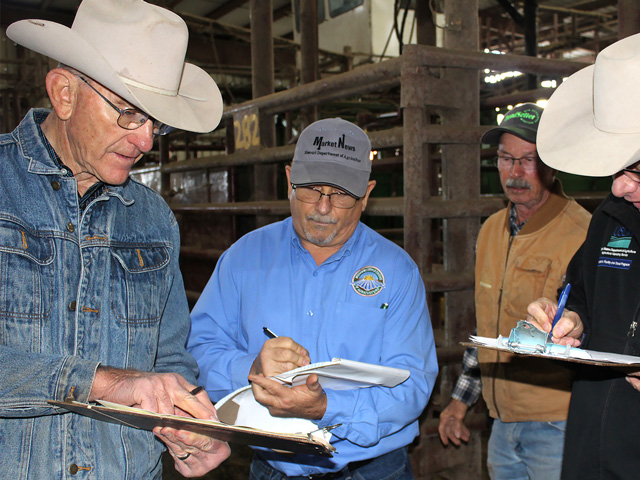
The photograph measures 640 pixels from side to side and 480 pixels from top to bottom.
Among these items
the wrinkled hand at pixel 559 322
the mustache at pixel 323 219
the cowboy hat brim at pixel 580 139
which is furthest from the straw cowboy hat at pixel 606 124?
the mustache at pixel 323 219

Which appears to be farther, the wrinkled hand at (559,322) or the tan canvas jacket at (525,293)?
the tan canvas jacket at (525,293)

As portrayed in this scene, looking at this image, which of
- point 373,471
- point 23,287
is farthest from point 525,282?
point 23,287

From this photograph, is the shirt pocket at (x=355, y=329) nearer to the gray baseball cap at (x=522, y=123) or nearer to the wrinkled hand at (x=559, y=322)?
the wrinkled hand at (x=559, y=322)

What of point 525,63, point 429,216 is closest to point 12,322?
point 429,216

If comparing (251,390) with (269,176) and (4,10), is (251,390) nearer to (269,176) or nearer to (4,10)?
(269,176)

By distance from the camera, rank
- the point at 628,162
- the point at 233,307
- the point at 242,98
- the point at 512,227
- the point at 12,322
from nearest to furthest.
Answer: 1. the point at 12,322
2. the point at 628,162
3. the point at 233,307
4. the point at 512,227
5. the point at 242,98

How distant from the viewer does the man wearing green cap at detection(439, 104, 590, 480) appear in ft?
8.53

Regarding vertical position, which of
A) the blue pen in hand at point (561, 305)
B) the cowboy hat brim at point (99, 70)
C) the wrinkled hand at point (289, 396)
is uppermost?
the cowboy hat brim at point (99, 70)

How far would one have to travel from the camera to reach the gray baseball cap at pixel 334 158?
7.07 feet

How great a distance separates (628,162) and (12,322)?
1.71m

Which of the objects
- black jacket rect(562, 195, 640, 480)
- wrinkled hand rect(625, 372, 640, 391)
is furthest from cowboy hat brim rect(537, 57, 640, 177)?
wrinkled hand rect(625, 372, 640, 391)

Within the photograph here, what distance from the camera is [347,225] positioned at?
2.20m

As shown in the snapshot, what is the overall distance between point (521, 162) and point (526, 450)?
4.45 ft

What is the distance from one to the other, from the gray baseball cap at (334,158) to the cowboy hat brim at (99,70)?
1.48 feet
